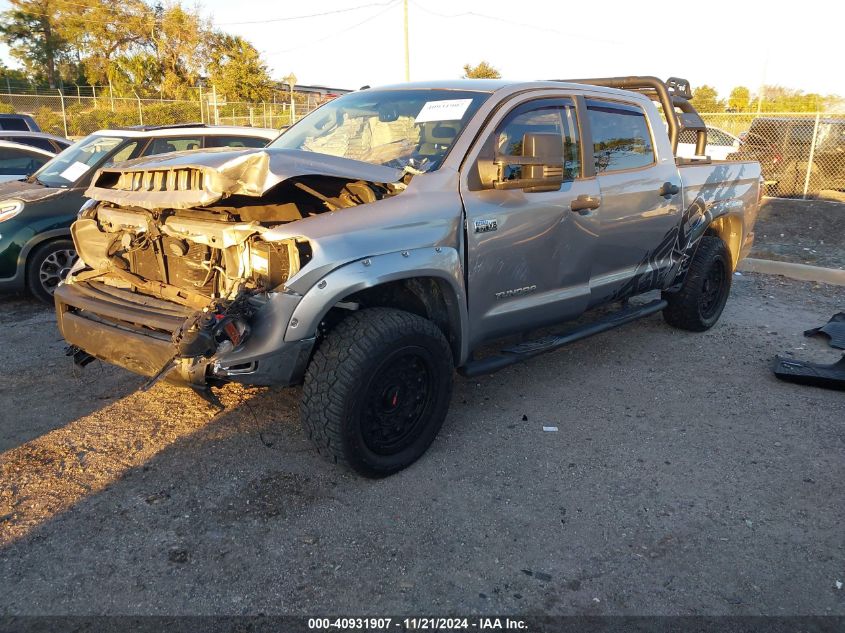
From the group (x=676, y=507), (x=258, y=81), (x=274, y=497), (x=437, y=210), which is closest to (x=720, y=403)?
(x=676, y=507)

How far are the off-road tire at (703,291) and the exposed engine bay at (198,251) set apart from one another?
3226 millimetres

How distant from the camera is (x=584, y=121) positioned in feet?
14.3

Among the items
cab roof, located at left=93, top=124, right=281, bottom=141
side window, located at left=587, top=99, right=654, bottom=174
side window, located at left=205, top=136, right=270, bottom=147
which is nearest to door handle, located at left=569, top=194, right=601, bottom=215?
side window, located at left=587, top=99, right=654, bottom=174

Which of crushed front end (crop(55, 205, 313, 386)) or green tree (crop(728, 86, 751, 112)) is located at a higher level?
green tree (crop(728, 86, 751, 112))

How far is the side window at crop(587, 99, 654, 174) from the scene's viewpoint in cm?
450

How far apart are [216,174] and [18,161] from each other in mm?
7269

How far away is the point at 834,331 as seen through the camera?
5.84 metres

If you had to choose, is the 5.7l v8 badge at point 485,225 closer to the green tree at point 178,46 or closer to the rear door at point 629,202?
the rear door at point 629,202

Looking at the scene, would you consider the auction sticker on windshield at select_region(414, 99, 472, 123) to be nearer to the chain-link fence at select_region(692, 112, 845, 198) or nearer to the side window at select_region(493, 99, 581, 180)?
the side window at select_region(493, 99, 581, 180)

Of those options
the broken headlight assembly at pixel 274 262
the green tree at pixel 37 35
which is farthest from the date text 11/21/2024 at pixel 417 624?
the green tree at pixel 37 35

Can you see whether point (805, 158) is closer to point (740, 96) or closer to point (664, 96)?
point (664, 96)

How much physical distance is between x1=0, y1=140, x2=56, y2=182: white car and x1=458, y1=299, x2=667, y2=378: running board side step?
7355 mm

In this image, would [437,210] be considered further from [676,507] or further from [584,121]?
[676,507]

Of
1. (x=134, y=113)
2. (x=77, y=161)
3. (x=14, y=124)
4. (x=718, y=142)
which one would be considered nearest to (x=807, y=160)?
(x=718, y=142)
